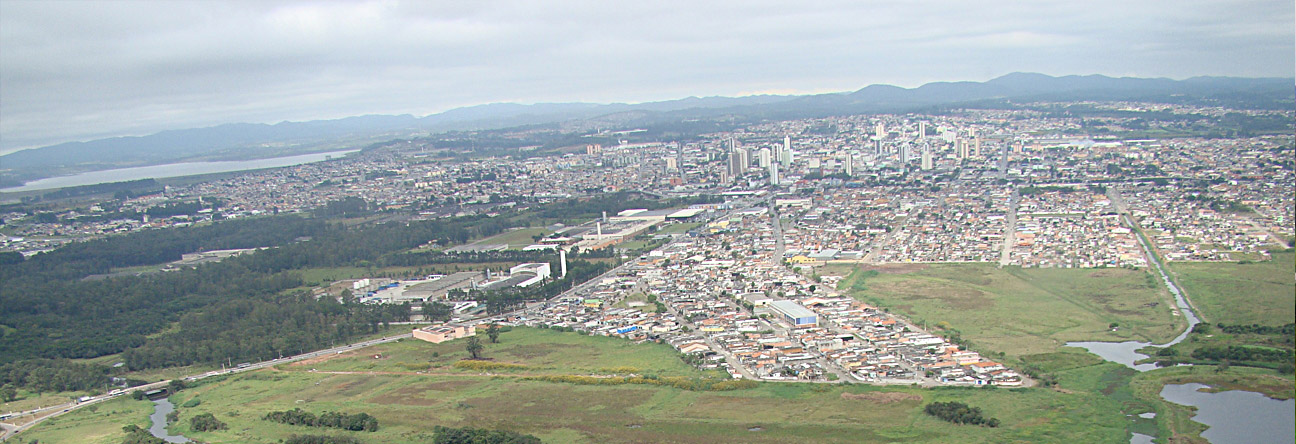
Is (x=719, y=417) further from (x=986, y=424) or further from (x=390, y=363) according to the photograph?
(x=390, y=363)

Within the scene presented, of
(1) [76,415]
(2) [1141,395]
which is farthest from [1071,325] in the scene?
(1) [76,415]

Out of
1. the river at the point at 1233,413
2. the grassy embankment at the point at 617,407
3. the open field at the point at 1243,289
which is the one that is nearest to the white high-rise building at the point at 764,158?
the open field at the point at 1243,289

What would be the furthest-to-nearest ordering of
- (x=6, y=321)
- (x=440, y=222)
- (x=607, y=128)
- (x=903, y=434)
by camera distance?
(x=607, y=128), (x=440, y=222), (x=6, y=321), (x=903, y=434)

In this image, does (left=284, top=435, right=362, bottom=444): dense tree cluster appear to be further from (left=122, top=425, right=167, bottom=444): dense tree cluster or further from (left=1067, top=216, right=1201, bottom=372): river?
(left=1067, top=216, right=1201, bottom=372): river

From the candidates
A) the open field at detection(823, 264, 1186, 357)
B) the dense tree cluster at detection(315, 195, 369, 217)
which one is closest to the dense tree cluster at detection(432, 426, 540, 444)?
the open field at detection(823, 264, 1186, 357)

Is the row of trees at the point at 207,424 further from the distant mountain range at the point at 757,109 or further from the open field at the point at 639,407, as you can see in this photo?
the distant mountain range at the point at 757,109

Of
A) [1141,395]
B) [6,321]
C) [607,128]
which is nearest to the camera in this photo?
[1141,395]
